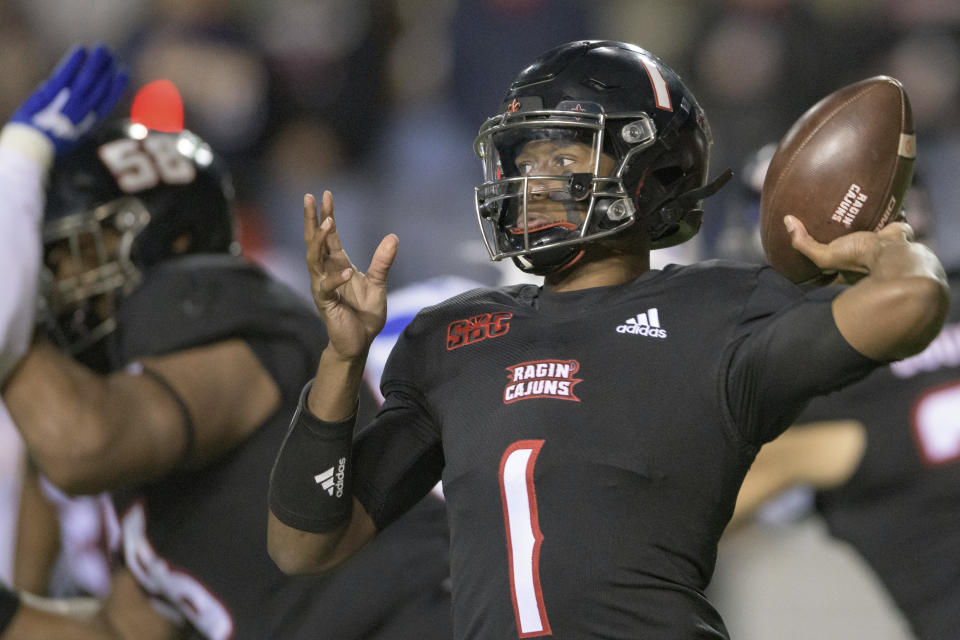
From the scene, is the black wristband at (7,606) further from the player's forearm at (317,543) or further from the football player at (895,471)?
the football player at (895,471)

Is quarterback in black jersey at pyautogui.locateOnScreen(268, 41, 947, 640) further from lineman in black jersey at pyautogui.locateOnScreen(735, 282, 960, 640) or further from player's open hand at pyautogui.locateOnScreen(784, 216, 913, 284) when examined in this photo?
lineman in black jersey at pyautogui.locateOnScreen(735, 282, 960, 640)

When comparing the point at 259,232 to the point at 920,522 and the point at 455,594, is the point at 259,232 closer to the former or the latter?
the point at 920,522

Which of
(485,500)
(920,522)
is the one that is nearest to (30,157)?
(485,500)

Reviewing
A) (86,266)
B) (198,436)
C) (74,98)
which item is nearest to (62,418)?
(198,436)

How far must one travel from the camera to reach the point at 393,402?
Answer: 190 cm

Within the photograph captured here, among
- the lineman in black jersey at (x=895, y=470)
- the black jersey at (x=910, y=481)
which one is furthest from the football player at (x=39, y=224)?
the black jersey at (x=910, y=481)

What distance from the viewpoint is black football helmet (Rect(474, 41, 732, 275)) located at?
5.83 feet

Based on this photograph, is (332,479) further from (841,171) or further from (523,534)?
(841,171)

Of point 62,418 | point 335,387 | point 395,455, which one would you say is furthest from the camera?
point 62,418

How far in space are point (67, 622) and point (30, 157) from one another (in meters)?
1.04

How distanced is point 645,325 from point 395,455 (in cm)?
47

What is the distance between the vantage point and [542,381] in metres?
1.69

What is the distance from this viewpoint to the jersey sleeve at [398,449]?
6.06 ft

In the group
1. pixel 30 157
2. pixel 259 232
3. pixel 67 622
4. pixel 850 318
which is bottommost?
pixel 259 232
